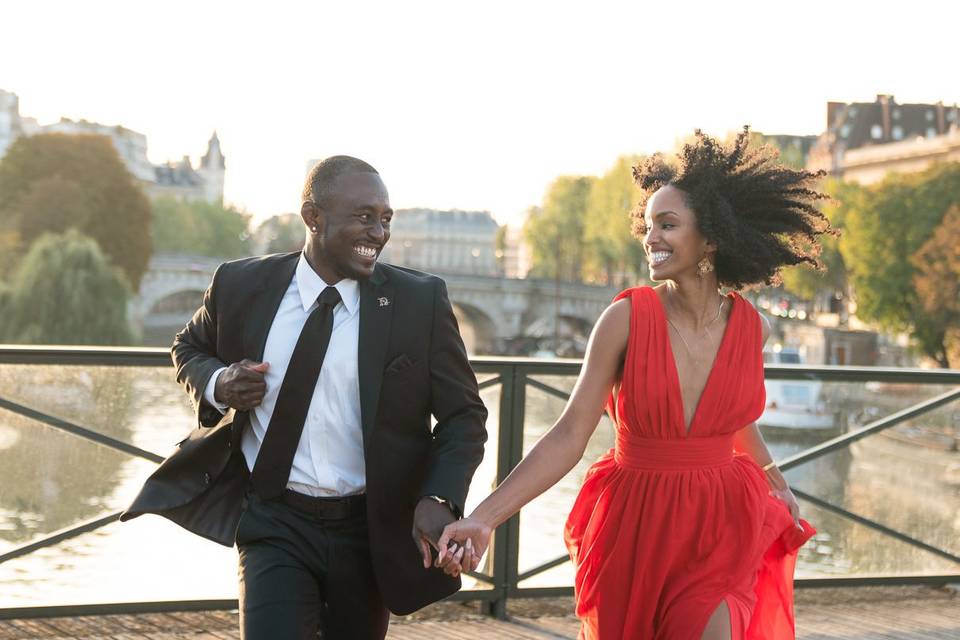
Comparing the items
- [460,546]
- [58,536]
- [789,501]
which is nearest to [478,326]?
[58,536]

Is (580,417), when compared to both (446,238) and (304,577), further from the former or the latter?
(446,238)

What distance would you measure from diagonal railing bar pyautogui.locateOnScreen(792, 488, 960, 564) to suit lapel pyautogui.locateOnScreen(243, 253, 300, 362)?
3.72 metres

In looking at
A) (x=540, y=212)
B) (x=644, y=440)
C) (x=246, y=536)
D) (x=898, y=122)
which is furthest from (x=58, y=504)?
(x=898, y=122)

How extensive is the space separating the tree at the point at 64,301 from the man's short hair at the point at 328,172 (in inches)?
1649

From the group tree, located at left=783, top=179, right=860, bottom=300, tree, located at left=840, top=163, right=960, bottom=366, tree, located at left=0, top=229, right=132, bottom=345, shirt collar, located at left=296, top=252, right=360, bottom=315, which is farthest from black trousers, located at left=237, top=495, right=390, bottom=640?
tree, located at left=783, top=179, right=860, bottom=300

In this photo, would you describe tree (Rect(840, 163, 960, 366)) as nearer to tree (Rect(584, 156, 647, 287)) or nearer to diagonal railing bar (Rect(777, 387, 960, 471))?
tree (Rect(584, 156, 647, 287))

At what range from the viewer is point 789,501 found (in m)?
4.20

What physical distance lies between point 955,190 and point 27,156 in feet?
120

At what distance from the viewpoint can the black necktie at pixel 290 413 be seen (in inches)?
145

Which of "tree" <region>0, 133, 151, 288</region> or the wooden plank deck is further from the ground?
"tree" <region>0, 133, 151, 288</region>

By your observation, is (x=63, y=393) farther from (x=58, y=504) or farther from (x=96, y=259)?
(x=96, y=259)

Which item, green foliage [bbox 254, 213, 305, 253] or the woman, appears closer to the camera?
the woman

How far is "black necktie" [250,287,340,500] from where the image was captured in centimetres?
368

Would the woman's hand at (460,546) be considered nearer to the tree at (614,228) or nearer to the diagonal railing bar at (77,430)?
the diagonal railing bar at (77,430)
